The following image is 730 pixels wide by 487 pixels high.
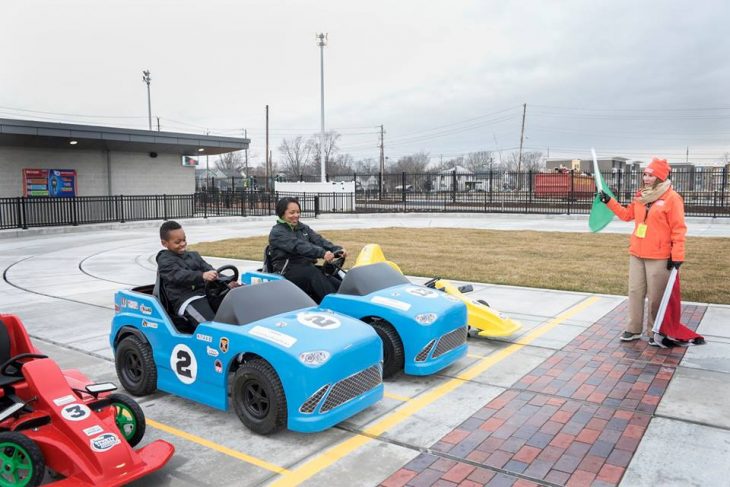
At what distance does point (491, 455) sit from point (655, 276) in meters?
3.47

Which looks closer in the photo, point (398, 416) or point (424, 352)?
point (398, 416)

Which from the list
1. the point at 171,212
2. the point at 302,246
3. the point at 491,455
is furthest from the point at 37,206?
the point at 491,455

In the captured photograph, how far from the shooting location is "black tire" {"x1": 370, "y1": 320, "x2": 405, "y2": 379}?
5172 millimetres

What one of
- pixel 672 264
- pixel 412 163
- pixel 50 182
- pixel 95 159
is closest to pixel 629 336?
pixel 672 264

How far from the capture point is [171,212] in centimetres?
2644

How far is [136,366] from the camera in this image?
4.97 m

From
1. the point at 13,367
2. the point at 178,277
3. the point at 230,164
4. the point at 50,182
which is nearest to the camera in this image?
the point at 13,367

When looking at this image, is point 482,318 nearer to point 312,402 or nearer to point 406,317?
point 406,317

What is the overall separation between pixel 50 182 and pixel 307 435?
22.3 metres

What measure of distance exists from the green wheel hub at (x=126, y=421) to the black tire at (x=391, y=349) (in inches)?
87.0

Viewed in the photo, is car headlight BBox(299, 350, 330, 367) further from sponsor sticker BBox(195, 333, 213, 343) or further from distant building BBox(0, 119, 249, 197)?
distant building BBox(0, 119, 249, 197)

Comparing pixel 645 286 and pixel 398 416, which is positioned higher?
pixel 645 286

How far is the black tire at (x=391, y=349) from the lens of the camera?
517cm

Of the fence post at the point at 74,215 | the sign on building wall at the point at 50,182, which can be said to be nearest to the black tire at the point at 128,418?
the fence post at the point at 74,215
